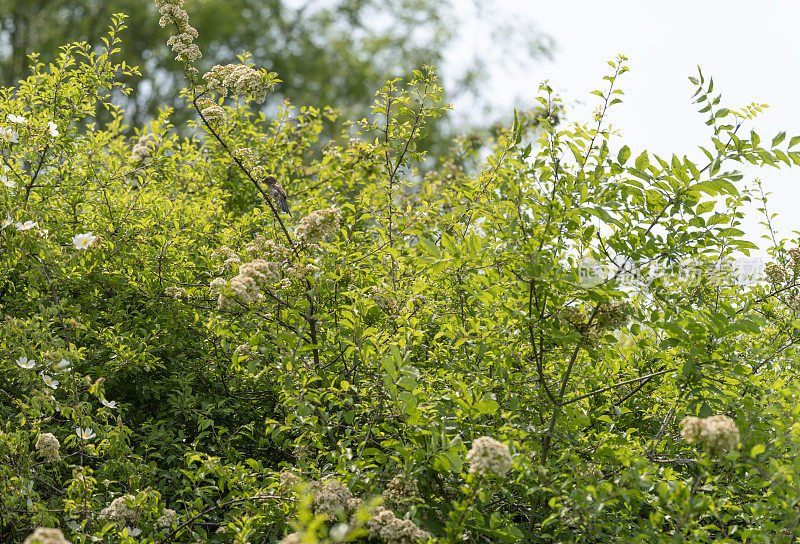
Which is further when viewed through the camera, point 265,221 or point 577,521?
point 265,221

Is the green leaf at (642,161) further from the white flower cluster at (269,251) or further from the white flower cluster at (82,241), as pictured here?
the white flower cluster at (82,241)

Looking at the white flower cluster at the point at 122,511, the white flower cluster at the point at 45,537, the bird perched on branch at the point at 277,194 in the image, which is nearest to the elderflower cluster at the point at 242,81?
the bird perched on branch at the point at 277,194

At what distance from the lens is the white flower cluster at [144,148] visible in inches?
144

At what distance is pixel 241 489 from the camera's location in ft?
7.50

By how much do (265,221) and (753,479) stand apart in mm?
2268

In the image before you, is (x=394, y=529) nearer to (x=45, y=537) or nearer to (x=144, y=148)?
(x=45, y=537)

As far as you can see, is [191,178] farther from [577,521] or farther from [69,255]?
[577,521]

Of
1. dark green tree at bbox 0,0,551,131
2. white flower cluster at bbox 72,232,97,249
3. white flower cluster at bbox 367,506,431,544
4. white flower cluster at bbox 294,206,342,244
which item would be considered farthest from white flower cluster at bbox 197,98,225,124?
dark green tree at bbox 0,0,551,131

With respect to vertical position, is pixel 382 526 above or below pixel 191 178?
below

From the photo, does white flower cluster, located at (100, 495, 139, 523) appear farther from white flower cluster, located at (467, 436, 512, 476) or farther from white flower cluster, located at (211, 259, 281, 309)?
white flower cluster, located at (467, 436, 512, 476)

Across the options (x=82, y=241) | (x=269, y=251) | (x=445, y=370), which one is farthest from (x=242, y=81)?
(x=445, y=370)

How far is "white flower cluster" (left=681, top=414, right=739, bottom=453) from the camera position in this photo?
160 centimetres

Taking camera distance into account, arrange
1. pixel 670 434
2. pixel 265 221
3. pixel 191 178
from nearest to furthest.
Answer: pixel 670 434, pixel 265 221, pixel 191 178

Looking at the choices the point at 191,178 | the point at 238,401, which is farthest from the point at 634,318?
the point at 191,178
